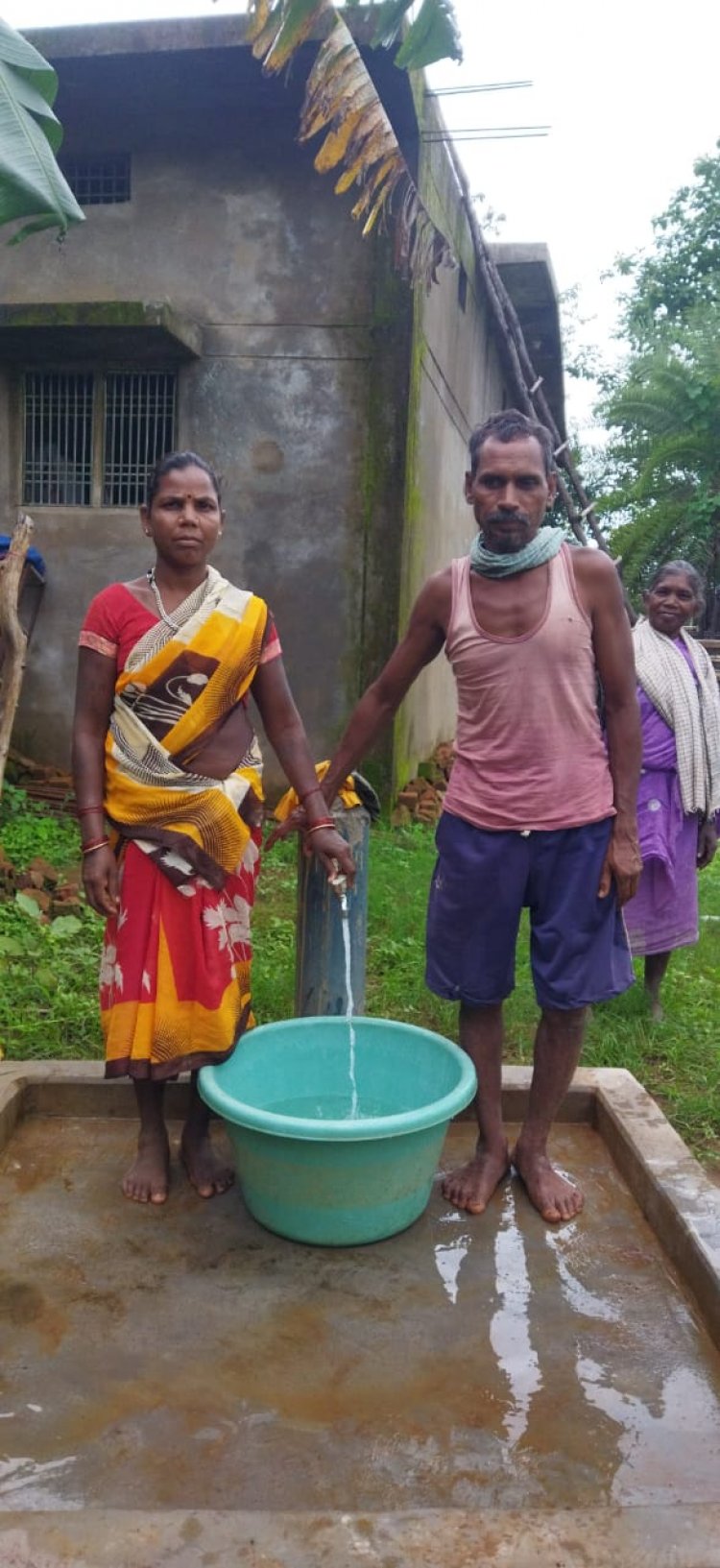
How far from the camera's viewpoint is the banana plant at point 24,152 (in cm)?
148

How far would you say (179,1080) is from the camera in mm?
3105

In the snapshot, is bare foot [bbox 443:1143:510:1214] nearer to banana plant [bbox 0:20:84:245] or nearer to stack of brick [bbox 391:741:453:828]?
banana plant [bbox 0:20:84:245]

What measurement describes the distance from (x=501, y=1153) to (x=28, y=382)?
6.42m

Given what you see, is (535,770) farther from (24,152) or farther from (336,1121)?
(24,152)

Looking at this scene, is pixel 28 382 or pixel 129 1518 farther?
pixel 28 382

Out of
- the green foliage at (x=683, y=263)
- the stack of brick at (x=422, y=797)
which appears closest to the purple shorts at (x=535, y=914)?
the stack of brick at (x=422, y=797)

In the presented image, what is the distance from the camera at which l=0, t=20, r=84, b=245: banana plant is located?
1479 millimetres

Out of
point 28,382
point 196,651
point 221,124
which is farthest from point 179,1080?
point 221,124

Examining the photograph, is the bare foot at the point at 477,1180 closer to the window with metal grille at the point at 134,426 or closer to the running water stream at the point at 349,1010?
the running water stream at the point at 349,1010

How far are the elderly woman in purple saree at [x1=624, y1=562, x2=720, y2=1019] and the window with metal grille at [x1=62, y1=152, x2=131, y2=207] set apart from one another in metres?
5.20

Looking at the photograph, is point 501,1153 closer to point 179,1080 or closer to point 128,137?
point 179,1080

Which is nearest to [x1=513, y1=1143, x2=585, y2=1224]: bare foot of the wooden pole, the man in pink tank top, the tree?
the man in pink tank top

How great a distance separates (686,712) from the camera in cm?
403

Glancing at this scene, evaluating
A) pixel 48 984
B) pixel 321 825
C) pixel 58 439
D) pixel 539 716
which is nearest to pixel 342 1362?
pixel 321 825
